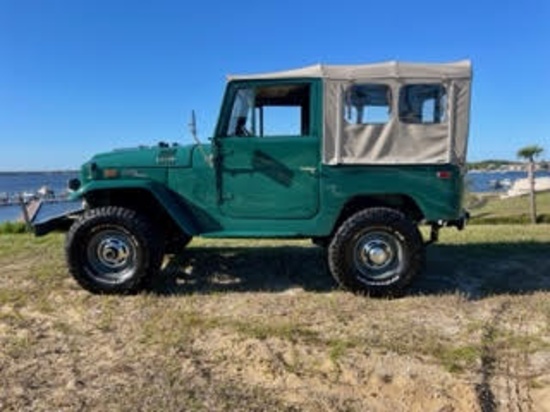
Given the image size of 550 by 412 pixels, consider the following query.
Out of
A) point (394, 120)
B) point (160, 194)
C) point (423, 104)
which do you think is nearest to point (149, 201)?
point (160, 194)

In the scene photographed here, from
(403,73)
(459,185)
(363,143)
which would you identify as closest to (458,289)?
(459,185)

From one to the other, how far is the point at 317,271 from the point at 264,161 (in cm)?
165

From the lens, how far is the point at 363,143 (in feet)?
19.4

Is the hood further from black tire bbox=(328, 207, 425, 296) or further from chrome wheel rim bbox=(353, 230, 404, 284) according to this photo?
chrome wheel rim bbox=(353, 230, 404, 284)

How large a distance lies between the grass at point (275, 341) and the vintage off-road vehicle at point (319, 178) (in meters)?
0.43

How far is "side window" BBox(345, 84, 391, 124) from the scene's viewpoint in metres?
5.87

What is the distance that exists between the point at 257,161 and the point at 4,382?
3097mm

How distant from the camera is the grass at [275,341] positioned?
3.61m

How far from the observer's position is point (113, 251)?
6.04 metres

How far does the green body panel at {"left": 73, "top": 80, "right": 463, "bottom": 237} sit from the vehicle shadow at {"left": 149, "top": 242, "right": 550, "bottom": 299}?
0.70 meters

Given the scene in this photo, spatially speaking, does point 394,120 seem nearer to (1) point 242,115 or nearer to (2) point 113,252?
(1) point 242,115

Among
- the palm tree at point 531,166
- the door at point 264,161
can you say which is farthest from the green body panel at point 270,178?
the palm tree at point 531,166

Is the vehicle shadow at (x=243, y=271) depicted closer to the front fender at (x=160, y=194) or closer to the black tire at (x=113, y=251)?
the black tire at (x=113, y=251)

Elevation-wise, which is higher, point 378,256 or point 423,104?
point 423,104
